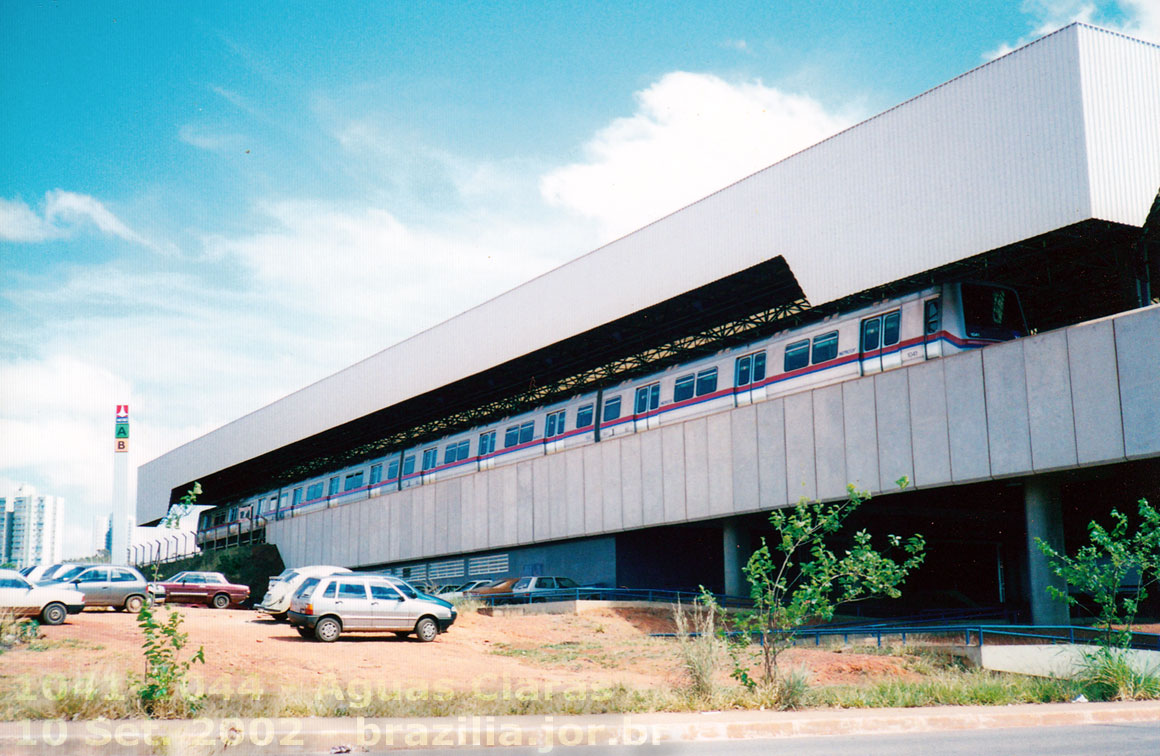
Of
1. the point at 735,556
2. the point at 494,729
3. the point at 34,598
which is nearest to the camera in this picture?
the point at 494,729

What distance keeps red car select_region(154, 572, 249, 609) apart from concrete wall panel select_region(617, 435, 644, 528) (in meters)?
13.7

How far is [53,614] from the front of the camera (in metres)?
23.1

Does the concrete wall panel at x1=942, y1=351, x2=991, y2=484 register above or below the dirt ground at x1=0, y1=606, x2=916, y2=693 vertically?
above

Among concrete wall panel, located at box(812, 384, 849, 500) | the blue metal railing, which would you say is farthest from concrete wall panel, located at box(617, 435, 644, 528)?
the blue metal railing

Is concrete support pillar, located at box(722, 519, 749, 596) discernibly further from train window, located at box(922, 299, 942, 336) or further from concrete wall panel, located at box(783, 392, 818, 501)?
train window, located at box(922, 299, 942, 336)

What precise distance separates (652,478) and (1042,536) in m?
13.5

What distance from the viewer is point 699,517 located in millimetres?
33781

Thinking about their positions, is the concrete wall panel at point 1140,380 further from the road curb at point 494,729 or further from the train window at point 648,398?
the train window at point 648,398

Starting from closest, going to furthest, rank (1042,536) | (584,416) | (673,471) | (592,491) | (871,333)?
(1042,536), (871,333), (673,471), (592,491), (584,416)

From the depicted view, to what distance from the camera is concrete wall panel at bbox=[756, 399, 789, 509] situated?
30547mm

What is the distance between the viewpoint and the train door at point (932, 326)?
26.1m

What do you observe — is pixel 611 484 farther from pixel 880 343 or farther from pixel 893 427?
pixel 880 343

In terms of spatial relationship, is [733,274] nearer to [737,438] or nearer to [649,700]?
[737,438]

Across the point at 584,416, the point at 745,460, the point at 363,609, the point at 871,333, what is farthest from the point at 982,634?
the point at 584,416
